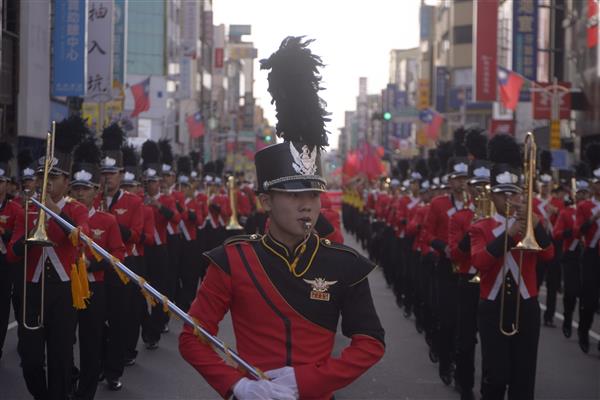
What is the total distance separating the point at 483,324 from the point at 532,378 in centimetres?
59

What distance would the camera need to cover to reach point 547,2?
4397 cm

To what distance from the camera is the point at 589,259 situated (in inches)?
539

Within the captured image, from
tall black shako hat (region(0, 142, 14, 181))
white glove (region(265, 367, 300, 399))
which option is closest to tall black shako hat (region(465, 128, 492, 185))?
tall black shako hat (region(0, 142, 14, 181))

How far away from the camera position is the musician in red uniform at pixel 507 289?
782cm

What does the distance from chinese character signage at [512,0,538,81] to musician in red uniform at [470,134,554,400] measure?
115ft

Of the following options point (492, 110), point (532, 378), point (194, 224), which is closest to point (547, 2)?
point (492, 110)

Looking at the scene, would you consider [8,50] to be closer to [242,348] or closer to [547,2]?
[547,2]

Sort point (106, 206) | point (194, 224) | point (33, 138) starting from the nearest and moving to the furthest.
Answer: point (106, 206)
point (194, 224)
point (33, 138)

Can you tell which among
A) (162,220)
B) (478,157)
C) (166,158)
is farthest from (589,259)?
(166,158)

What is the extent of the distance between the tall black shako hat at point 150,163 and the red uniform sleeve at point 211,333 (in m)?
10.9

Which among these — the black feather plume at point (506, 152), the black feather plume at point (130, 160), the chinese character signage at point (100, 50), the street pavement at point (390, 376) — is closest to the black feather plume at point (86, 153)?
the street pavement at point (390, 376)

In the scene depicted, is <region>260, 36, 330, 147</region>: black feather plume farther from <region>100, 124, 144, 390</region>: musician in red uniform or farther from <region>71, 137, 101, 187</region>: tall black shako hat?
<region>100, 124, 144, 390</region>: musician in red uniform

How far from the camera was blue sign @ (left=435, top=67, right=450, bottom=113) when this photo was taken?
78.0 m

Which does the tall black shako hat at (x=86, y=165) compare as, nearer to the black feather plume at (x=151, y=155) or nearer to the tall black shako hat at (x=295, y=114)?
the tall black shako hat at (x=295, y=114)
